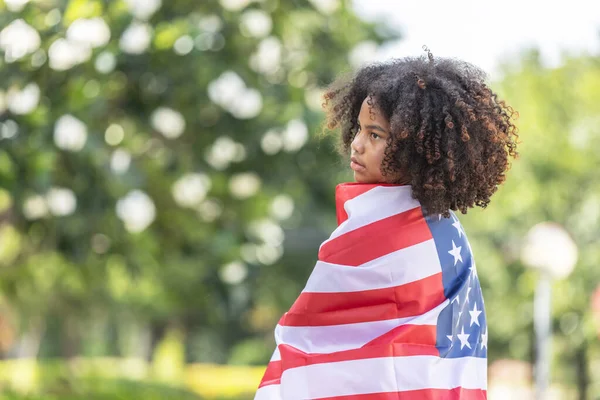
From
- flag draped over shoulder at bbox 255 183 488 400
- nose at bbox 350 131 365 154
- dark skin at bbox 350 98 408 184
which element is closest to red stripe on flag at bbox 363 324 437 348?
flag draped over shoulder at bbox 255 183 488 400

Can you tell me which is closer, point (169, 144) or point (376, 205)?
point (376, 205)

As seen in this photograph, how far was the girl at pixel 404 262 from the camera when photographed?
8.58ft

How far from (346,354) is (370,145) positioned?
620 millimetres

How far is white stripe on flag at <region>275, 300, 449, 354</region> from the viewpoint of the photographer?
2.62 metres

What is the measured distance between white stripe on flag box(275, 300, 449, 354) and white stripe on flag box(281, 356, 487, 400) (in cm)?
5

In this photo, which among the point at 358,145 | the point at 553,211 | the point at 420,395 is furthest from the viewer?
the point at 553,211

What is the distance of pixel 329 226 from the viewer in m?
12.7

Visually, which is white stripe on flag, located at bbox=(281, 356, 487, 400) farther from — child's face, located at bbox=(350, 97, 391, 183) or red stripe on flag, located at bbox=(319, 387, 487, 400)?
child's face, located at bbox=(350, 97, 391, 183)

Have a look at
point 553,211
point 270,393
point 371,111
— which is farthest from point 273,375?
point 553,211

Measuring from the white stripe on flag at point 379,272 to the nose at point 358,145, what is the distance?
344mm

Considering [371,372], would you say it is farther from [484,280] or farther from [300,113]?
[484,280]

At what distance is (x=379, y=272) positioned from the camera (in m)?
2.61

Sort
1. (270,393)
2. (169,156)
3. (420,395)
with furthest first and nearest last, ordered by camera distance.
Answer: (169,156)
(270,393)
(420,395)

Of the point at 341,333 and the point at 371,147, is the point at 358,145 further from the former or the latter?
the point at 341,333
